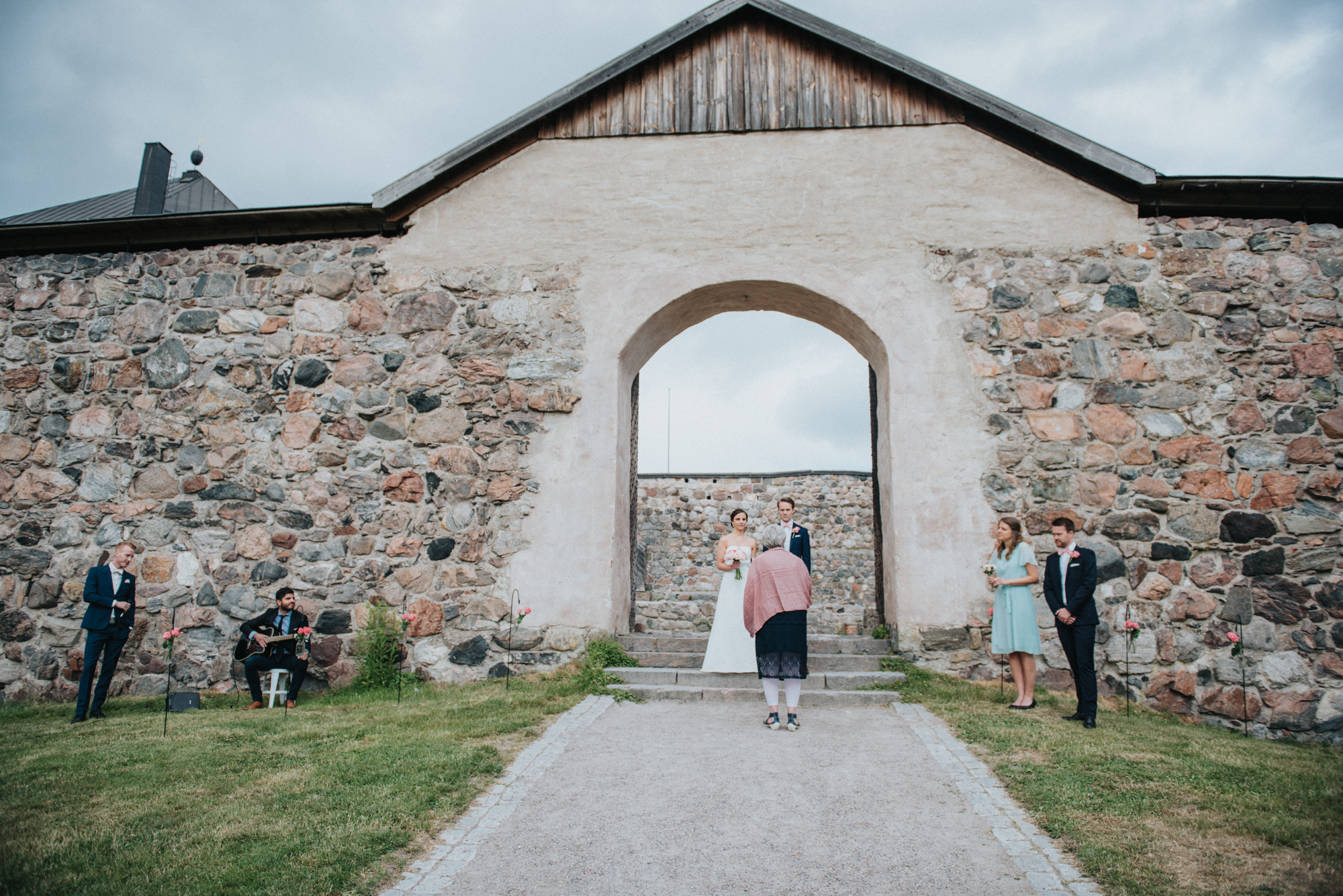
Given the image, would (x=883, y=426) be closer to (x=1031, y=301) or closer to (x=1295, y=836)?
(x=1031, y=301)

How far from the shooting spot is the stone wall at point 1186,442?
6887 mm

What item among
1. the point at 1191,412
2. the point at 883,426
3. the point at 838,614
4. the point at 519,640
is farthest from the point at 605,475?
the point at 838,614

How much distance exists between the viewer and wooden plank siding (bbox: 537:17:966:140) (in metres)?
8.12

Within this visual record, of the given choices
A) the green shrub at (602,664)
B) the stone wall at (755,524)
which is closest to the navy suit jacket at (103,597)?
the green shrub at (602,664)

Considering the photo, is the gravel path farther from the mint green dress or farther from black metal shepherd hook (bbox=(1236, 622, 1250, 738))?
black metal shepherd hook (bbox=(1236, 622, 1250, 738))

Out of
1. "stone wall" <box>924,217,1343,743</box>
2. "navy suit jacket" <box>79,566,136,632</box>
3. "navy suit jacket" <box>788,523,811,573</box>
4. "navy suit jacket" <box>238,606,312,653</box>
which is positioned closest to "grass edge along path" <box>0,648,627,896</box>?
"navy suit jacket" <box>238,606,312,653</box>

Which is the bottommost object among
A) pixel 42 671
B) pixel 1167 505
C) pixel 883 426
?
pixel 42 671

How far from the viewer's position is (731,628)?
662 cm

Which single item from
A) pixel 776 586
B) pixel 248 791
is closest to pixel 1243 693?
pixel 776 586

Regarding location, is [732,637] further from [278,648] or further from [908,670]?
[278,648]

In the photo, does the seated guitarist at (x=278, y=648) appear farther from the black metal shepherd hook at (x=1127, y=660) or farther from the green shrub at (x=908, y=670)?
the black metal shepherd hook at (x=1127, y=660)

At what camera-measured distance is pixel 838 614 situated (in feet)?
46.6

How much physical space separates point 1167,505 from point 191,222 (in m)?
10.3

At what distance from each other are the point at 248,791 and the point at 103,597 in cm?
387
